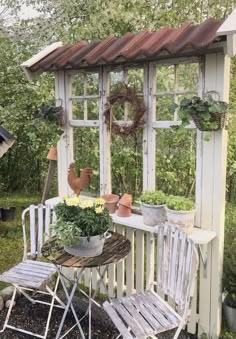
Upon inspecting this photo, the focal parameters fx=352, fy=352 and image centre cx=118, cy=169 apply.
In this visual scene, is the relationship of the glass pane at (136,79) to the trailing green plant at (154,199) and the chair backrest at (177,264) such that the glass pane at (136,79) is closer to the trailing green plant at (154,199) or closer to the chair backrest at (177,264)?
the trailing green plant at (154,199)

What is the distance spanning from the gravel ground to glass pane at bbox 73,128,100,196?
108cm

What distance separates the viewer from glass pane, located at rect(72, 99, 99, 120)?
3.20 meters

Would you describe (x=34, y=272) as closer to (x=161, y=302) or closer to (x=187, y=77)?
(x=161, y=302)

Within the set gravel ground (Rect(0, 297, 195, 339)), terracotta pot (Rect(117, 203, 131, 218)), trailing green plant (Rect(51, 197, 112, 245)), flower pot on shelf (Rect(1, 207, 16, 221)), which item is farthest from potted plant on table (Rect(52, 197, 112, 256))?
flower pot on shelf (Rect(1, 207, 16, 221))

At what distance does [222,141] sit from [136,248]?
1220mm

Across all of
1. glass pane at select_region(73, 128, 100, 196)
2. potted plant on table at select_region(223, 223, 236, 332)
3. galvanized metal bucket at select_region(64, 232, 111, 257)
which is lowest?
potted plant on table at select_region(223, 223, 236, 332)

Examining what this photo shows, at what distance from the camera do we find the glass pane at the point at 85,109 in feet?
10.5

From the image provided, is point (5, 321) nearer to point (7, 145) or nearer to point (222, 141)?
point (7, 145)

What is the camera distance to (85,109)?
127 inches

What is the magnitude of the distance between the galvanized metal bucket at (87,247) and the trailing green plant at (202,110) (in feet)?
3.25

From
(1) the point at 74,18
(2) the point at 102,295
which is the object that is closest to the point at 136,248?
(2) the point at 102,295

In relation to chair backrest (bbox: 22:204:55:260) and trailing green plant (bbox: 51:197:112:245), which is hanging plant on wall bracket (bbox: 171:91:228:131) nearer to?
trailing green plant (bbox: 51:197:112:245)

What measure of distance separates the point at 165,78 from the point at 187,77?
0.19 m

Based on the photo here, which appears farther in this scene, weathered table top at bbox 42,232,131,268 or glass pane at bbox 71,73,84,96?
glass pane at bbox 71,73,84,96
